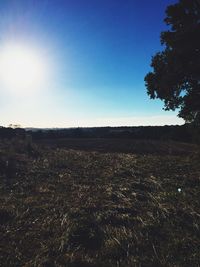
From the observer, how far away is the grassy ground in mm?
6000

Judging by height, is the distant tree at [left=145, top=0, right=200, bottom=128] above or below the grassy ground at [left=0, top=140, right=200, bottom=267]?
Answer: above

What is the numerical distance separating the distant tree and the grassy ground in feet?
19.1

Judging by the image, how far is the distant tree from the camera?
16730 mm

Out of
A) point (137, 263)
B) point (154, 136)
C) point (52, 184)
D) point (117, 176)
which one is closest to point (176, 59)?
point (117, 176)

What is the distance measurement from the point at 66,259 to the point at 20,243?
1.45m

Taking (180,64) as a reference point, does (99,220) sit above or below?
below

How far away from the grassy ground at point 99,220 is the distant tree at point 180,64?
19.1ft

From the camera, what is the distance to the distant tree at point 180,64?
54.9ft

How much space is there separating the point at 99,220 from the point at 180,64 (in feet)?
40.1

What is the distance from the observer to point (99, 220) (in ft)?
27.1

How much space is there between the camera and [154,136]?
193 feet

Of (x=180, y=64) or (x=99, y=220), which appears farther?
(x=180, y=64)

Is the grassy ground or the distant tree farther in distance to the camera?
the distant tree

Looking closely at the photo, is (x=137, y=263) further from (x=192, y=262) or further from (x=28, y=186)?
(x=28, y=186)
